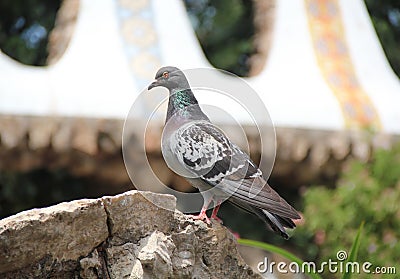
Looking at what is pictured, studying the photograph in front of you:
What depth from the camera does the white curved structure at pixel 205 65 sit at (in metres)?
7.74

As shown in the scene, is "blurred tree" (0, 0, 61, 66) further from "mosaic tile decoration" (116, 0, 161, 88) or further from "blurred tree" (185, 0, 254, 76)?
"mosaic tile decoration" (116, 0, 161, 88)

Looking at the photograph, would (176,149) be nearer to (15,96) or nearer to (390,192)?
(390,192)

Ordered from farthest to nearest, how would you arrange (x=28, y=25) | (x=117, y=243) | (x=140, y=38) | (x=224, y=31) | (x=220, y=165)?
(x=224, y=31) → (x=28, y=25) → (x=140, y=38) → (x=220, y=165) → (x=117, y=243)

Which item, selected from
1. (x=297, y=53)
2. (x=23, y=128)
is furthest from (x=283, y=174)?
(x=23, y=128)

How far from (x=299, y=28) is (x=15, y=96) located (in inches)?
118

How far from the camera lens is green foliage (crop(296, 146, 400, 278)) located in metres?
6.47

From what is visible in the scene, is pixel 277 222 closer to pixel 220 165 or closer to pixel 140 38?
pixel 220 165

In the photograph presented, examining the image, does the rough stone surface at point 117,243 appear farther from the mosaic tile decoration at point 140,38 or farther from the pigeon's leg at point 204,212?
the mosaic tile decoration at point 140,38

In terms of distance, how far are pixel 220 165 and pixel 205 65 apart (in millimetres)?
4969

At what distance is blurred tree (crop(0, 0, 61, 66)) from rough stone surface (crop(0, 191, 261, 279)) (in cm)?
972

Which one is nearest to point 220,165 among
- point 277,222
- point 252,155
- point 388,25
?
point 277,222

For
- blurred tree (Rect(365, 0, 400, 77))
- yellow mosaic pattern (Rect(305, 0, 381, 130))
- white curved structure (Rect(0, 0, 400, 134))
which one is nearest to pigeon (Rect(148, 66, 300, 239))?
white curved structure (Rect(0, 0, 400, 134))

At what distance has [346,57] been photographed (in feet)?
30.1

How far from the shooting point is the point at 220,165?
3479 millimetres
